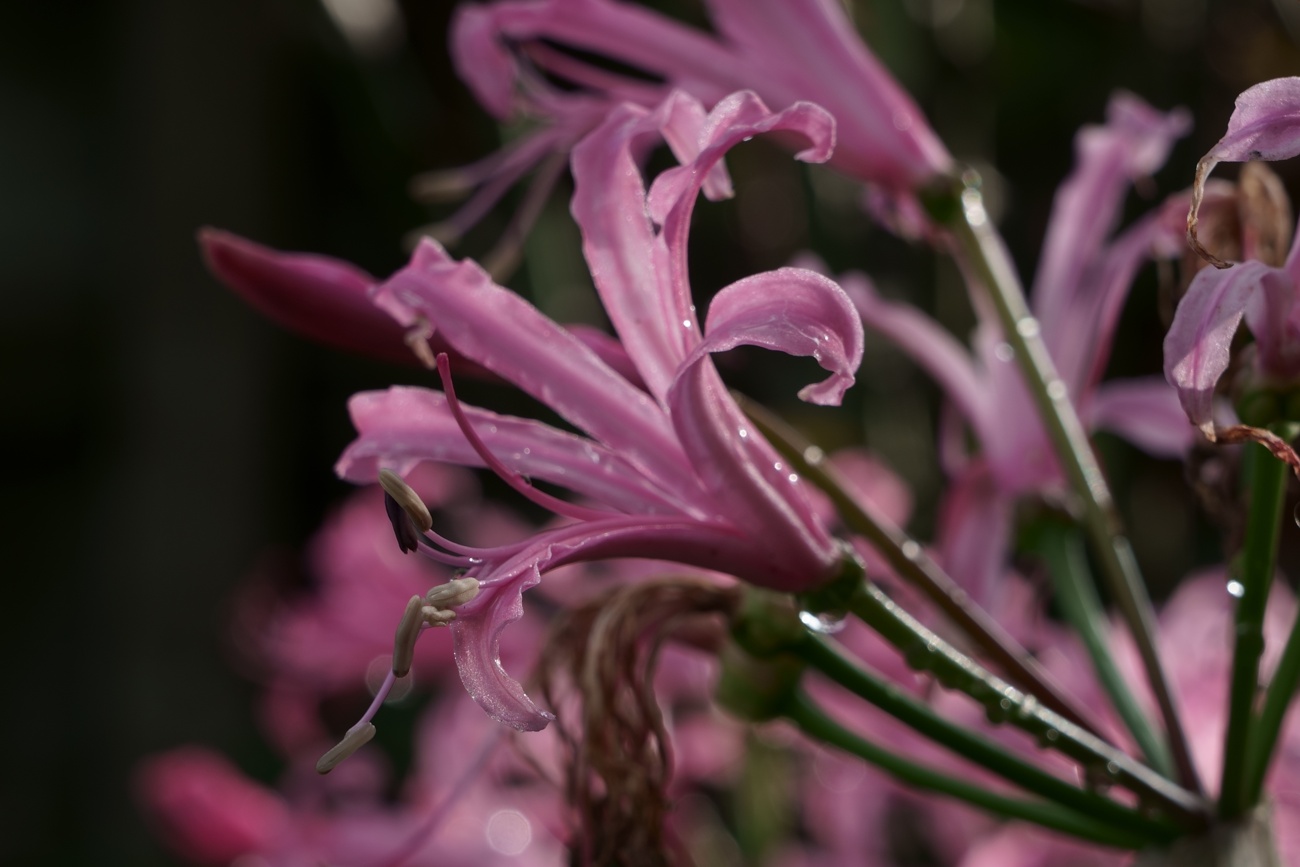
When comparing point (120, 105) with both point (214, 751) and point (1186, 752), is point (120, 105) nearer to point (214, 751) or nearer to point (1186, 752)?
point (214, 751)

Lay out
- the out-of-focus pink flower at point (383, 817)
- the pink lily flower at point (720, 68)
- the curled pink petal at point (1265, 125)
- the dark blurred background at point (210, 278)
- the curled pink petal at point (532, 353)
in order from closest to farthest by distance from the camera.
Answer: the curled pink petal at point (1265, 125) → the curled pink petal at point (532, 353) → the pink lily flower at point (720, 68) → the out-of-focus pink flower at point (383, 817) → the dark blurred background at point (210, 278)

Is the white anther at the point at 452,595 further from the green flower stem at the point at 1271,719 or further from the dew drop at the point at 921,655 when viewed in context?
the green flower stem at the point at 1271,719

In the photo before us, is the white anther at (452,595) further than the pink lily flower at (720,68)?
No

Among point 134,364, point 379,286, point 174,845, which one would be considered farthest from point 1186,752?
point 134,364

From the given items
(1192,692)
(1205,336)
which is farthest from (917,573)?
(1192,692)

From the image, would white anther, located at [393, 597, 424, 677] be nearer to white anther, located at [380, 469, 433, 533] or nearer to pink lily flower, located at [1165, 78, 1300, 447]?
white anther, located at [380, 469, 433, 533]

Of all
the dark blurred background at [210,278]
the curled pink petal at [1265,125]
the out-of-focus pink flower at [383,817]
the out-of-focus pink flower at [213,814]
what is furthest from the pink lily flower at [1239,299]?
the dark blurred background at [210,278]

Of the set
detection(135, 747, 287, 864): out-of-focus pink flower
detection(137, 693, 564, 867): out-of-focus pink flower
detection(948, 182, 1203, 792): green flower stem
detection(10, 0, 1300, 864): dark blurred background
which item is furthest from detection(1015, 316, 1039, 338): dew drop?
detection(10, 0, 1300, 864): dark blurred background
